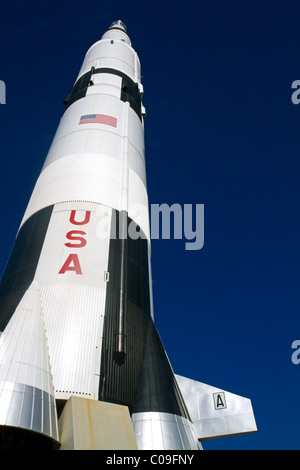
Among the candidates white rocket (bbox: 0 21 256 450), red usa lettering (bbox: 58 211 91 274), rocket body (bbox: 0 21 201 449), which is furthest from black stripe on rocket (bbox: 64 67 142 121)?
red usa lettering (bbox: 58 211 91 274)

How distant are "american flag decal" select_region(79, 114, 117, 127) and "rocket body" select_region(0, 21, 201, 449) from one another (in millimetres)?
42

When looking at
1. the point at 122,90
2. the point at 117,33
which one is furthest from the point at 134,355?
the point at 117,33

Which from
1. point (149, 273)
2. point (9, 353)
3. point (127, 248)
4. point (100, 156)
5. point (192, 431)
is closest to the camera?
point (9, 353)

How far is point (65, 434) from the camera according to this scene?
277 inches

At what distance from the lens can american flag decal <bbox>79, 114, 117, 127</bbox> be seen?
49.9ft

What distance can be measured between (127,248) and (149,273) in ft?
4.56

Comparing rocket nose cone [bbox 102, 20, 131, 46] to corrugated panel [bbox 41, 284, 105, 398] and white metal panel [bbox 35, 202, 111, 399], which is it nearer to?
white metal panel [bbox 35, 202, 111, 399]

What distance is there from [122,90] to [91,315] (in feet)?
40.1

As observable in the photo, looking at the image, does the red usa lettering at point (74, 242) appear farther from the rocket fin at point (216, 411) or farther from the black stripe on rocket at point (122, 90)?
the black stripe on rocket at point (122, 90)

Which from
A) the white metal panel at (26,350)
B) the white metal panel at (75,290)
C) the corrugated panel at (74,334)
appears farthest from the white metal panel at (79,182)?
the white metal panel at (26,350)

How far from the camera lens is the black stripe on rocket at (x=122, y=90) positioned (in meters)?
17.5

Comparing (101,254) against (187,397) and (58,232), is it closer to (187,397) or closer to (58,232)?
(58,232)

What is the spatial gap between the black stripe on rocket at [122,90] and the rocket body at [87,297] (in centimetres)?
188
